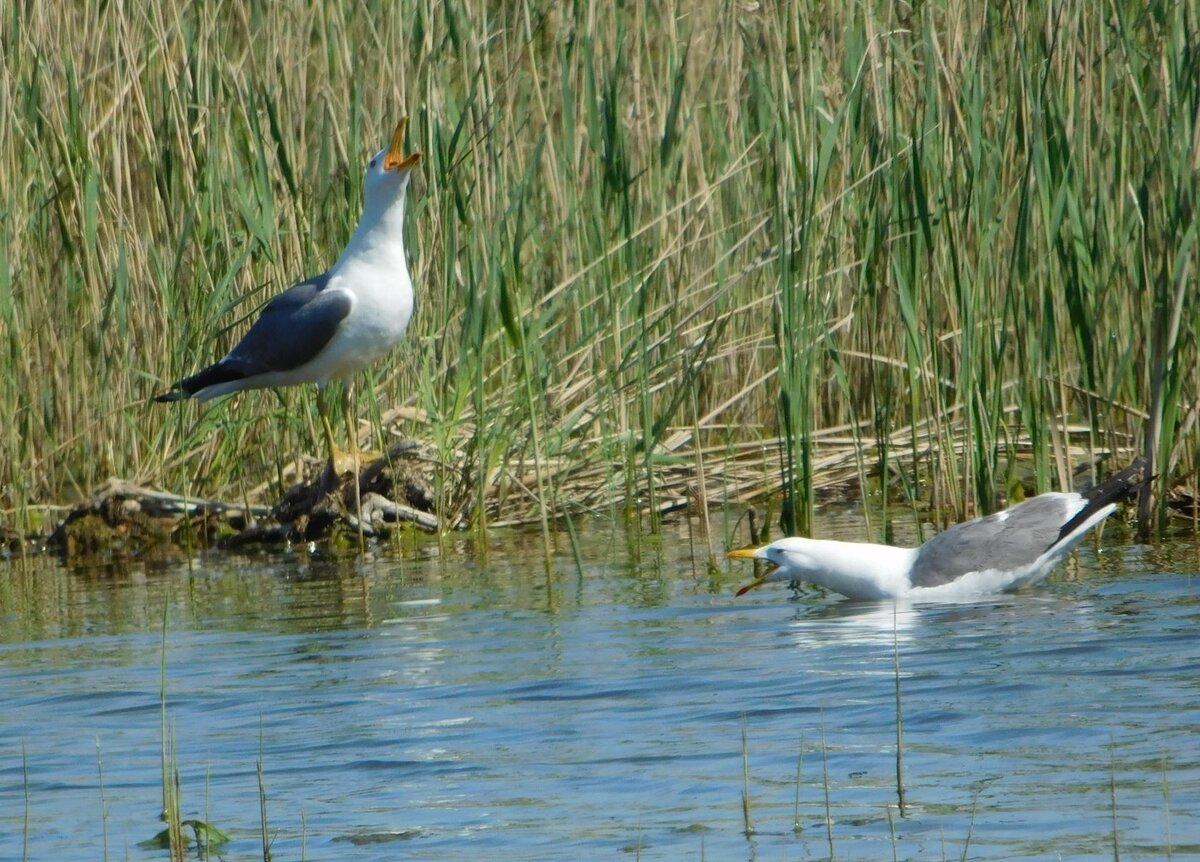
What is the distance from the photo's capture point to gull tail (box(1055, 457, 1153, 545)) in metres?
5.60

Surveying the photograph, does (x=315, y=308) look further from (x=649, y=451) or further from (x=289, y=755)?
(x=289, y=755)

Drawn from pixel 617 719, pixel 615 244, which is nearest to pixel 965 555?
pixel 617 719

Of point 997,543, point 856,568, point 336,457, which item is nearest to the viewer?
point 997,543

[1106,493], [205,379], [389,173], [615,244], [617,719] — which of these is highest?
[389,173]

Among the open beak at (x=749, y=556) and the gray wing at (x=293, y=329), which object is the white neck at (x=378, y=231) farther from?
the open beak at (x=749, y=556)

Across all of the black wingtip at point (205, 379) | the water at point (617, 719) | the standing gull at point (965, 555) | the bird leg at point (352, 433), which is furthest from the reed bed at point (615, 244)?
the water at point (617, 719)

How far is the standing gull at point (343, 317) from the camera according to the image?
7.09 m

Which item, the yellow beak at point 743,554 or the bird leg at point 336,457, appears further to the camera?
the bird leg at point 336,457

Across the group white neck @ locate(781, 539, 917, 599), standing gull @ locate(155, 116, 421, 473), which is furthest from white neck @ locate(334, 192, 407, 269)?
white neck @ locate(781, 539, 917, 599)

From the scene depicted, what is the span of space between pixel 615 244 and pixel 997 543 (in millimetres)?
2380

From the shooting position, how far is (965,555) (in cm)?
557

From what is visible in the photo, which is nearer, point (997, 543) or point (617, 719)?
point (617, 719)

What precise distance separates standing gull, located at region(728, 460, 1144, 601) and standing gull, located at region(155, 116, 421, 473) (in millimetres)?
2051

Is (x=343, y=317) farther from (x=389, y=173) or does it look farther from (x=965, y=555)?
(x=965, y=555)
